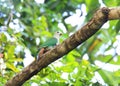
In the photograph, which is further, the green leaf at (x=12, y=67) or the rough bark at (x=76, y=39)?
the green leaf at (x=12, y=67)

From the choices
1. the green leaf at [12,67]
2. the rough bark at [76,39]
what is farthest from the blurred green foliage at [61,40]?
the rough bark at [76,39]

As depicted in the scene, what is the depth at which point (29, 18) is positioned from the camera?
258 centimetres

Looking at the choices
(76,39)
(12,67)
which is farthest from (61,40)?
(76,39)

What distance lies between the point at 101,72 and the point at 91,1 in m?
0.59

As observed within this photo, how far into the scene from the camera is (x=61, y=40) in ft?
4.46

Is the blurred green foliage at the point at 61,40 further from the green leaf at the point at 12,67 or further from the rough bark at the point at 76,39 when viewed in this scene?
the rough bark at the point at 76,39

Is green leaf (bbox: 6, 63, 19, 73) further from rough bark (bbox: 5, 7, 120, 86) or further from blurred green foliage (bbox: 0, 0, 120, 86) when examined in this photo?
rough bark (bbox: 5, 7, 120, 86)

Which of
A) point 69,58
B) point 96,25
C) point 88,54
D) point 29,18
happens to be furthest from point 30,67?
point 29,18

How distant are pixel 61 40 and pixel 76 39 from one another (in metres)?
0.47

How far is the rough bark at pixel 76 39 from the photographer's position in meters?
0.87

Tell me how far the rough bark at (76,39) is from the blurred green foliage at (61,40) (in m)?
0.22

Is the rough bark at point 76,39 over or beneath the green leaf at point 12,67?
beneath

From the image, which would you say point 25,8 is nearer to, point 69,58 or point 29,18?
point 29,18

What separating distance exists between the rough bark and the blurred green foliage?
0.73 feet
